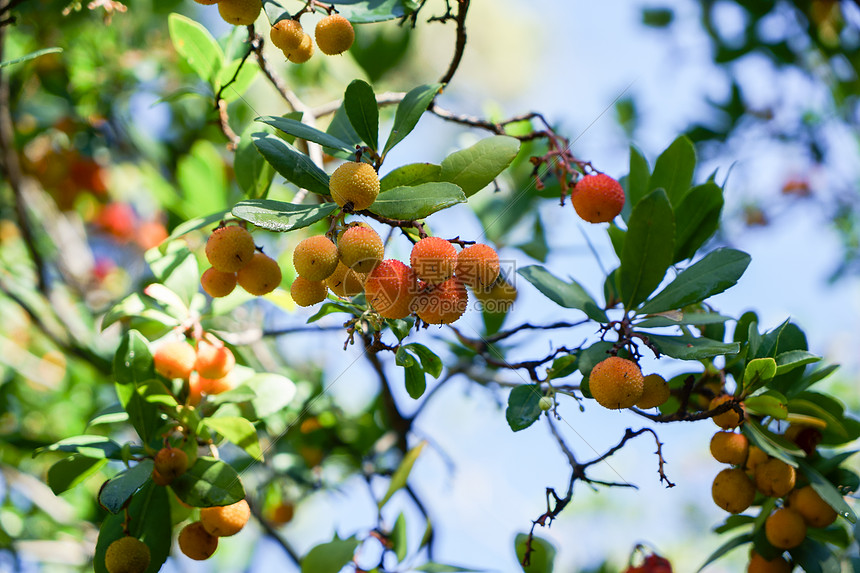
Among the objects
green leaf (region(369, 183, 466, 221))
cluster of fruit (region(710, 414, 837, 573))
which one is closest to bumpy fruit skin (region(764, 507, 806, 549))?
cluster of fruit (region(710, 414, 837, 573))

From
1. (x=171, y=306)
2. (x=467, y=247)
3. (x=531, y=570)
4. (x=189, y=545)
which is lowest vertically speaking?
(x=531, y=570)

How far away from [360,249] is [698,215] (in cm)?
68

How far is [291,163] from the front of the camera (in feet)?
3.01

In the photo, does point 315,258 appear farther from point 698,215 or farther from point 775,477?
point 775,477

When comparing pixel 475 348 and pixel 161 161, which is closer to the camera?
pixel 475 348

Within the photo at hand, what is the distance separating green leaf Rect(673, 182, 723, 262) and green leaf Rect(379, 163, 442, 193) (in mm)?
482

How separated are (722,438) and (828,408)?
0.26m

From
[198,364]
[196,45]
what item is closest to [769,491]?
[198,364]

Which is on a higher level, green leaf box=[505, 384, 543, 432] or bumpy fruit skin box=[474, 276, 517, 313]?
green leaf box=[505, 384, 543, 432]

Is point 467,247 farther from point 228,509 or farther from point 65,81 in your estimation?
point 65,81

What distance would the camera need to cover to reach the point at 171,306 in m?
1.26

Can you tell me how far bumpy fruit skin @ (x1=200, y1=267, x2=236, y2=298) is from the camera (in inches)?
42.4

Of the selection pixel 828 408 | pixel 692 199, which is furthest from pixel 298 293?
pixel 828 408

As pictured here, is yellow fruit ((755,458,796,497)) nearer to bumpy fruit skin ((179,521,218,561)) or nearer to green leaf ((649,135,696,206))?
green leaf ((649,135,696,206))
